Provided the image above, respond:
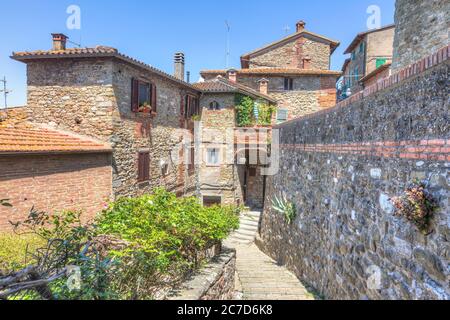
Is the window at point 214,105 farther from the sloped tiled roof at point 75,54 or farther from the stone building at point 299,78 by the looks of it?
the sloped tiled roof at point 75,54

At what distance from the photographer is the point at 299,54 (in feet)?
74.9

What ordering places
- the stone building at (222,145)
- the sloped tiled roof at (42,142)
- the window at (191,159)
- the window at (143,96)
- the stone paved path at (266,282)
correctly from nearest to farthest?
1. the stone paved path at (266,282)
2. the sloped tiled roof at (42,142)
3. the window at (143,96)
4. the stone building at (222,145)
5. the window at (191,159)

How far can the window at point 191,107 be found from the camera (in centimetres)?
1556

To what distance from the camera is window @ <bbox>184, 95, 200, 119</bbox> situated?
15.6m

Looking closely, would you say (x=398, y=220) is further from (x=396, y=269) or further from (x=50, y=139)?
(x=50, y=139)

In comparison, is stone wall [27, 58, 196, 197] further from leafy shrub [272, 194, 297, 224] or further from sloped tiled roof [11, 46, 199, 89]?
leafy shrub [272, 194, 297, 224]

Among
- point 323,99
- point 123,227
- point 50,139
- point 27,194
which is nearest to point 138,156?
point 50,139

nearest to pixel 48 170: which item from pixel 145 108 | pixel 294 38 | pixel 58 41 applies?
pixel 145 108

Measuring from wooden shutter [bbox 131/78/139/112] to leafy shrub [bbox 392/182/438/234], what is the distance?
9.88 meters

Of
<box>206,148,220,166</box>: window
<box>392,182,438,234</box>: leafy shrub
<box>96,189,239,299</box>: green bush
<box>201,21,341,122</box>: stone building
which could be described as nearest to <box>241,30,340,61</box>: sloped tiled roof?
<box>201,21,341,122</box>: stone building

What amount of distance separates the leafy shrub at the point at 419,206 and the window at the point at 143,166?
33.8 ft

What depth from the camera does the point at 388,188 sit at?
12.1 ft

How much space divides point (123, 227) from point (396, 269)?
15.2ft

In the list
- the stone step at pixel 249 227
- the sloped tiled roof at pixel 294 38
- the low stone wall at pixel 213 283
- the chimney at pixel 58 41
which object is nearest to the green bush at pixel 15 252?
the low stone wall at pixel 213 283
